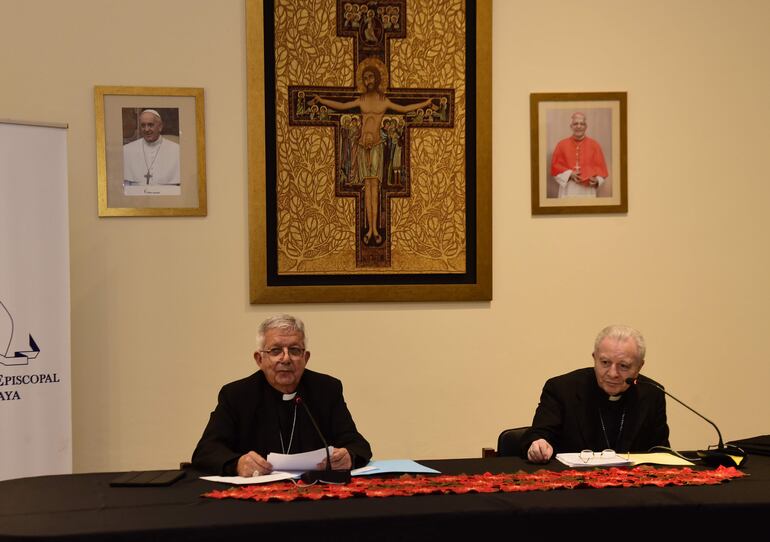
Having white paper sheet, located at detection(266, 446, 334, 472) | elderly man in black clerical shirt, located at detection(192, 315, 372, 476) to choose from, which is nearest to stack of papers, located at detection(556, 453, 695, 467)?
elderly man in black clerical shirt, located at detection(192, 315, 372, 476)

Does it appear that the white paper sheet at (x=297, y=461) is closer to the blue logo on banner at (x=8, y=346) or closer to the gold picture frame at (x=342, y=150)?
the blue logo on banner at (x=8, y=346)

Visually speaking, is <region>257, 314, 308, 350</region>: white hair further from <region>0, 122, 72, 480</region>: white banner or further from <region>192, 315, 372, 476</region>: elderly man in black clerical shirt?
<region>0, 122, 72, 480</region>: white banner

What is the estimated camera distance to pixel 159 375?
15.3 ft

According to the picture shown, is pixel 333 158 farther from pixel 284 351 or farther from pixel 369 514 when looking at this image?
pixel 369 514

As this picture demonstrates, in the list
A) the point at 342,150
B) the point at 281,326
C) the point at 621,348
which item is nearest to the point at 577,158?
the point at 342,150

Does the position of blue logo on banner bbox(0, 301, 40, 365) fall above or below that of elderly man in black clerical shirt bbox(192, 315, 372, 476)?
above

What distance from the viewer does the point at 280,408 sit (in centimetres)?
359

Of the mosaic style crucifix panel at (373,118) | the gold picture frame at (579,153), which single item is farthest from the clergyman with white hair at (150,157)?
the gold picture frame at (579,153)

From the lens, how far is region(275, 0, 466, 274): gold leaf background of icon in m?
4.73

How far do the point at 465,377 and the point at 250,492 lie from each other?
234 centimetres

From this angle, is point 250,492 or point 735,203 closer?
point 250,492

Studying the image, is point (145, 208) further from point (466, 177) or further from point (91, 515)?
point (91, 515)

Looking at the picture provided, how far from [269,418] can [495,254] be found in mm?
1805

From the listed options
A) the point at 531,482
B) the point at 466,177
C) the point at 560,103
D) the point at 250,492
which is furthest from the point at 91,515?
the point at 560,103
